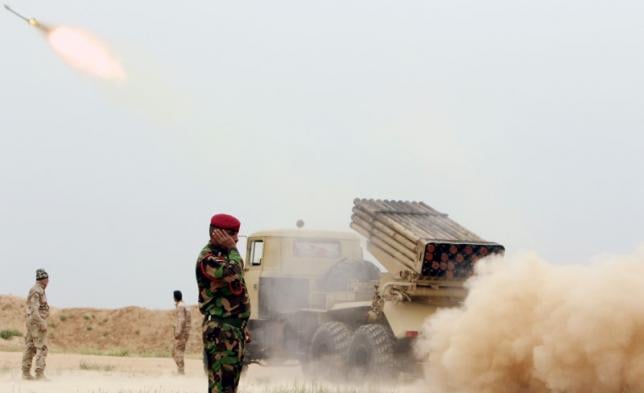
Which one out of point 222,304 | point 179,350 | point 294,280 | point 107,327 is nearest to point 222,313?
point 222,304

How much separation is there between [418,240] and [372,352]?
72.1 inches

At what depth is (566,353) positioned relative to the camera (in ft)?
41.1

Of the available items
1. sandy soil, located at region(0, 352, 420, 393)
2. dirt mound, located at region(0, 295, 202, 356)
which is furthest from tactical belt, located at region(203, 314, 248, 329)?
dirt mound, located at region(0, 295, 202, 356)

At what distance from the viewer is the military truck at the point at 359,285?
15.8m

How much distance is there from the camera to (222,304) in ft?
A: 31.4

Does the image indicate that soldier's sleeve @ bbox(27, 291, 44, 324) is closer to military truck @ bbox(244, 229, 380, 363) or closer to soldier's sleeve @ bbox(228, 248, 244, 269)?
military truck @ bbox(244, 229, 380, 363)

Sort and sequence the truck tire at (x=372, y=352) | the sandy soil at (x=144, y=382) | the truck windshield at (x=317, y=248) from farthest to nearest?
the truck windshield at (x=317, y=248) < the truck tire at (x=372, y=352) < the sandy soil at (x=144, y=382)

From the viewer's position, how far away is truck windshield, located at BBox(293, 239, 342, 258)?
19.1 metres

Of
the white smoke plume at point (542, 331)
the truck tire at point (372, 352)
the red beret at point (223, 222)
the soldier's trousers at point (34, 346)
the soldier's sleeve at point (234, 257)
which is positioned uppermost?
the red beret at point (223, 222)

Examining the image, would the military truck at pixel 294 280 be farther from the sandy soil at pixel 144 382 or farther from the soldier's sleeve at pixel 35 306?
the soldier's sleeve at pixel 35 306

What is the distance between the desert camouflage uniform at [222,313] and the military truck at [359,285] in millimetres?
6383

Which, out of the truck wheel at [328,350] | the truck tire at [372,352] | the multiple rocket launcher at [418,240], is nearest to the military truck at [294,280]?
the truck wheel at [328,350]

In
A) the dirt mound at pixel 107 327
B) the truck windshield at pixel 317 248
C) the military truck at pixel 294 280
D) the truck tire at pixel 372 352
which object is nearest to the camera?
the truck tire at pixel 372 352

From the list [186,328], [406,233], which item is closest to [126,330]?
[186,328]
